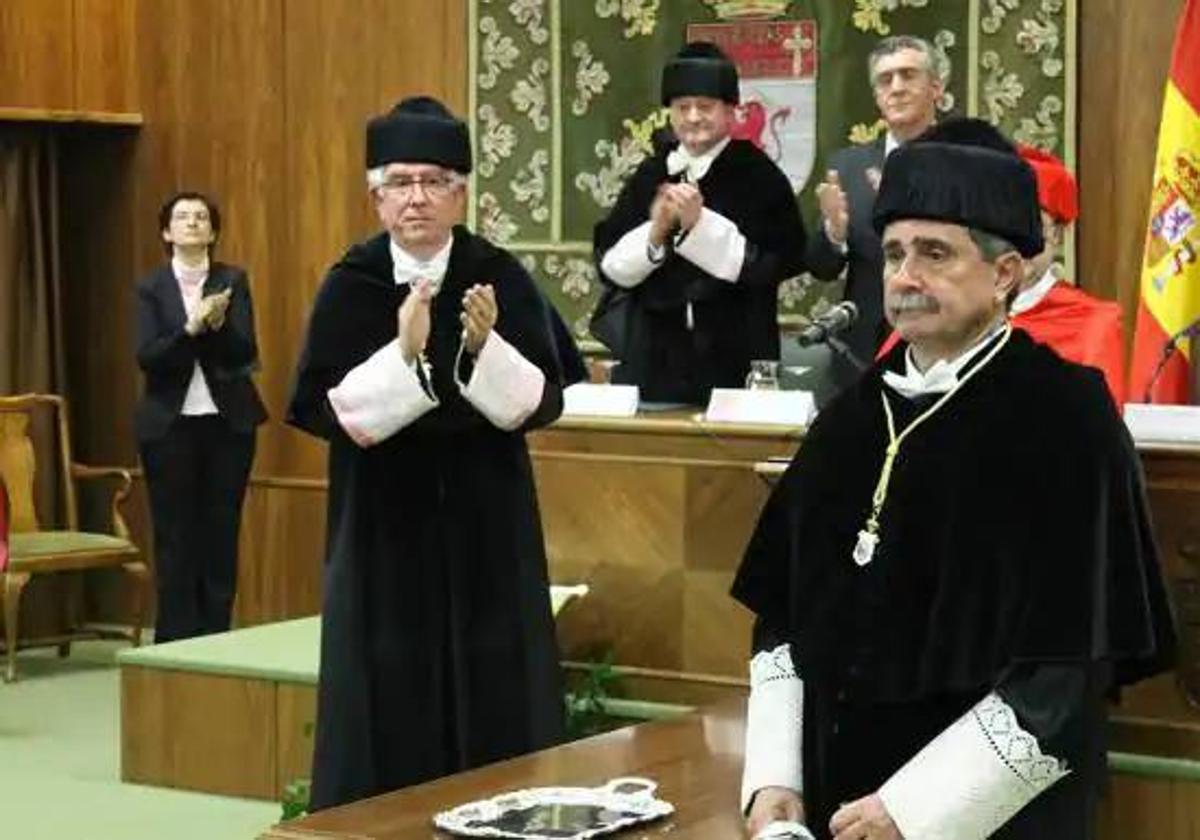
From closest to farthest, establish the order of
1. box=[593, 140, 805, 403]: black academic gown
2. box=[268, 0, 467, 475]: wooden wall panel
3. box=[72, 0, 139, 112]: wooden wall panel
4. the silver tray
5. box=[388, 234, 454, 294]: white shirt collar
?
1. the silver tray
2. box=[388, 234, 454, 294]: white shirt collar
3. box=[593, 140, 805, 403]: black academic gown
4. box=[268, 0, 467, 475]: wooden wall panel
5. box=[72, 0, 139, 112]: wooden wall panel

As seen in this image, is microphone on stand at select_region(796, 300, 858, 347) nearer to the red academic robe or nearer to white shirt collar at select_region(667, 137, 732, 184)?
the red academic robe

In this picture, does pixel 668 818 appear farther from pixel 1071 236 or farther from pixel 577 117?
pixel 577 117

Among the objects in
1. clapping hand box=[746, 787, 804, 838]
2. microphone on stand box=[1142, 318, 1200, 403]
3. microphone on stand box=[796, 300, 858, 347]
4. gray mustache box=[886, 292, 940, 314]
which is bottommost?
clapping hand box=[746, 787, 804, 838]

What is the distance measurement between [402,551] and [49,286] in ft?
16.8

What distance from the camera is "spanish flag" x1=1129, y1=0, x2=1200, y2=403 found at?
597cm

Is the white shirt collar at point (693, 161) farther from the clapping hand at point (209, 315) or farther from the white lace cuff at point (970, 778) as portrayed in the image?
the white lace cuff at point (970, 778)

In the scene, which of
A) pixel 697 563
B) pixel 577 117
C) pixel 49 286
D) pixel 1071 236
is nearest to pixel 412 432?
pixel 697 563

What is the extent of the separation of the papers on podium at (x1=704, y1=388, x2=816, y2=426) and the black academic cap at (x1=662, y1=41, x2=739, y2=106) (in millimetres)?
1163

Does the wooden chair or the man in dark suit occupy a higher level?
the man in dark suit

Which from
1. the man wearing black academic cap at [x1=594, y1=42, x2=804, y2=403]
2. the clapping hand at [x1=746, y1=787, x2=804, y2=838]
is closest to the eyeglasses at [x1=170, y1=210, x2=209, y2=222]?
the man wearing black academic cap at [x1=594, y1=42, x2=804, y2=403]

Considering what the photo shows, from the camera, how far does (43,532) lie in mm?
9391

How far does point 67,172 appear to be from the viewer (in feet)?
33.2

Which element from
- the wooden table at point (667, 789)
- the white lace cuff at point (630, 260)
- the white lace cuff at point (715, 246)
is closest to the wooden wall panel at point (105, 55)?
the white lace cuff at point (630, 260)

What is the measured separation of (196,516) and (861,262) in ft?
9.95
